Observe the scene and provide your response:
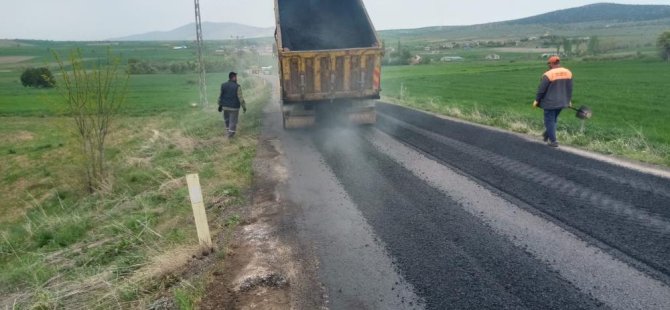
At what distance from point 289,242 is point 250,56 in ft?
228

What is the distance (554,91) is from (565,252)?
5.07m

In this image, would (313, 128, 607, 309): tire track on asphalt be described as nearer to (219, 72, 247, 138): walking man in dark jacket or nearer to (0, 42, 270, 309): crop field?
(0, 42, 270, 309): crop field

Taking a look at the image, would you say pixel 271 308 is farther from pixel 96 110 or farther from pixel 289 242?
pixel 96 110

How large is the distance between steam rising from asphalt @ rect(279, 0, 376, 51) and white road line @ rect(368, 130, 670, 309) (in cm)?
666

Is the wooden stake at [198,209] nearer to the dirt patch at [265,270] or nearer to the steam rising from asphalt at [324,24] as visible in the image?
the dirt patch at [265,270]

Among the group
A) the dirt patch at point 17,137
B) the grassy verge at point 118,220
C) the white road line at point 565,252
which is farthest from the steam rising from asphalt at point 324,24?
the dirt patch at point 17,137

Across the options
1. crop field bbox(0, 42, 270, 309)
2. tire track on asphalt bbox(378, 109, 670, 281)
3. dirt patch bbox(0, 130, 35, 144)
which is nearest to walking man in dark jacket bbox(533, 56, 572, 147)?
tire track on asphalt bbox(378, 109, 670, 281)

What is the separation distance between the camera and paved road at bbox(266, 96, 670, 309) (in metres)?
3.27

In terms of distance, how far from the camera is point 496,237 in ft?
13.8

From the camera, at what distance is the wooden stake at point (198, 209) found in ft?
13.5

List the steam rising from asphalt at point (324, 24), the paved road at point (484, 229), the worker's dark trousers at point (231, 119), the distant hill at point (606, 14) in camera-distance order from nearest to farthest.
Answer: the paved road at point (484, 229), the worker's dark trousers at point (231, 119), the steam rising from asphalt at point (324, 24), the distant hill at point (606, 14)

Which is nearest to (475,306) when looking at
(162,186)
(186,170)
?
(162,186)

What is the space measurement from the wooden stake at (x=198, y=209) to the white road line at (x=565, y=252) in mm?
3042

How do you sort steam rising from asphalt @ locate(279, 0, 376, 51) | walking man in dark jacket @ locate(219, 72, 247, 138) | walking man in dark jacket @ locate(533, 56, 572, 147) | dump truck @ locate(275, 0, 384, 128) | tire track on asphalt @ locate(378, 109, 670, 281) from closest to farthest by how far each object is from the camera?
tire track on asphalt @ locate(378, 109, 670, 281), walking man in dark jacket @ locate(533, 56, 572, 147), dump truck @ locate(275, 0, 384, 128), walking man in dark jacket @ locate(219, 72, 247, 138), steam rising from asphalt @ locate(279, 0, 376, 51)
